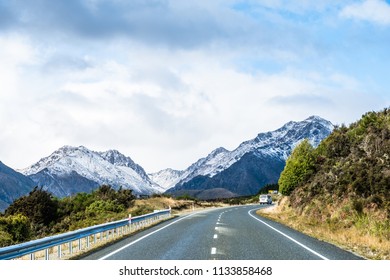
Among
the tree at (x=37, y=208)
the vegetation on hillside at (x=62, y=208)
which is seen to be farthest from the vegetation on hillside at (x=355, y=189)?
the tree at (x=37, y=208)

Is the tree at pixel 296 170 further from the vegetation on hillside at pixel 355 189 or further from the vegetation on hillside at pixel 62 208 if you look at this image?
the vegetation on hillside at pixel 62 208

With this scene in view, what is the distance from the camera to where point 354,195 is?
3238 centimetres

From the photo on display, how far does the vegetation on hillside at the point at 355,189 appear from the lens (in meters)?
26.5

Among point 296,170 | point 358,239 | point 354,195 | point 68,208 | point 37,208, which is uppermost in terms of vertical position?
point 296,170

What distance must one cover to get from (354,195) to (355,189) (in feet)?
1.65

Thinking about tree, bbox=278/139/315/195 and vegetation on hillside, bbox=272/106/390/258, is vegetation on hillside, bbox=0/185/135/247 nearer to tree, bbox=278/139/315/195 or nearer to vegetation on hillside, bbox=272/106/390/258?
tree, bbox=278/139/315/195

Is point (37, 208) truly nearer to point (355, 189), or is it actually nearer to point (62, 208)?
point (62, 208)

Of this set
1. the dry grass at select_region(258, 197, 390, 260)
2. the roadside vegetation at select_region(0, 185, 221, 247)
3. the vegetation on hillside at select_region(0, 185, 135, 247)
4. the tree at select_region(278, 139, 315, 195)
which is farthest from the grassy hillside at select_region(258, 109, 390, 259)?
the vegetation on hillside at select_region(0, 185, 135, 247)

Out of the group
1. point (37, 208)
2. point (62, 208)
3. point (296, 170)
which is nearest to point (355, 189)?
point (296, 170)

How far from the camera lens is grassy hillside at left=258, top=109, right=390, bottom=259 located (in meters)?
21.5

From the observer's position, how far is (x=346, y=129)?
56.6 m

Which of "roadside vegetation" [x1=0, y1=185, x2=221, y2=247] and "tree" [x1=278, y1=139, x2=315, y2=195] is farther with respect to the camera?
"tree" [x1=278, y1=139, x2=315, y2=195]

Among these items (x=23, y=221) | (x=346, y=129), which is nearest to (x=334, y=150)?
(x=346, y=129)
